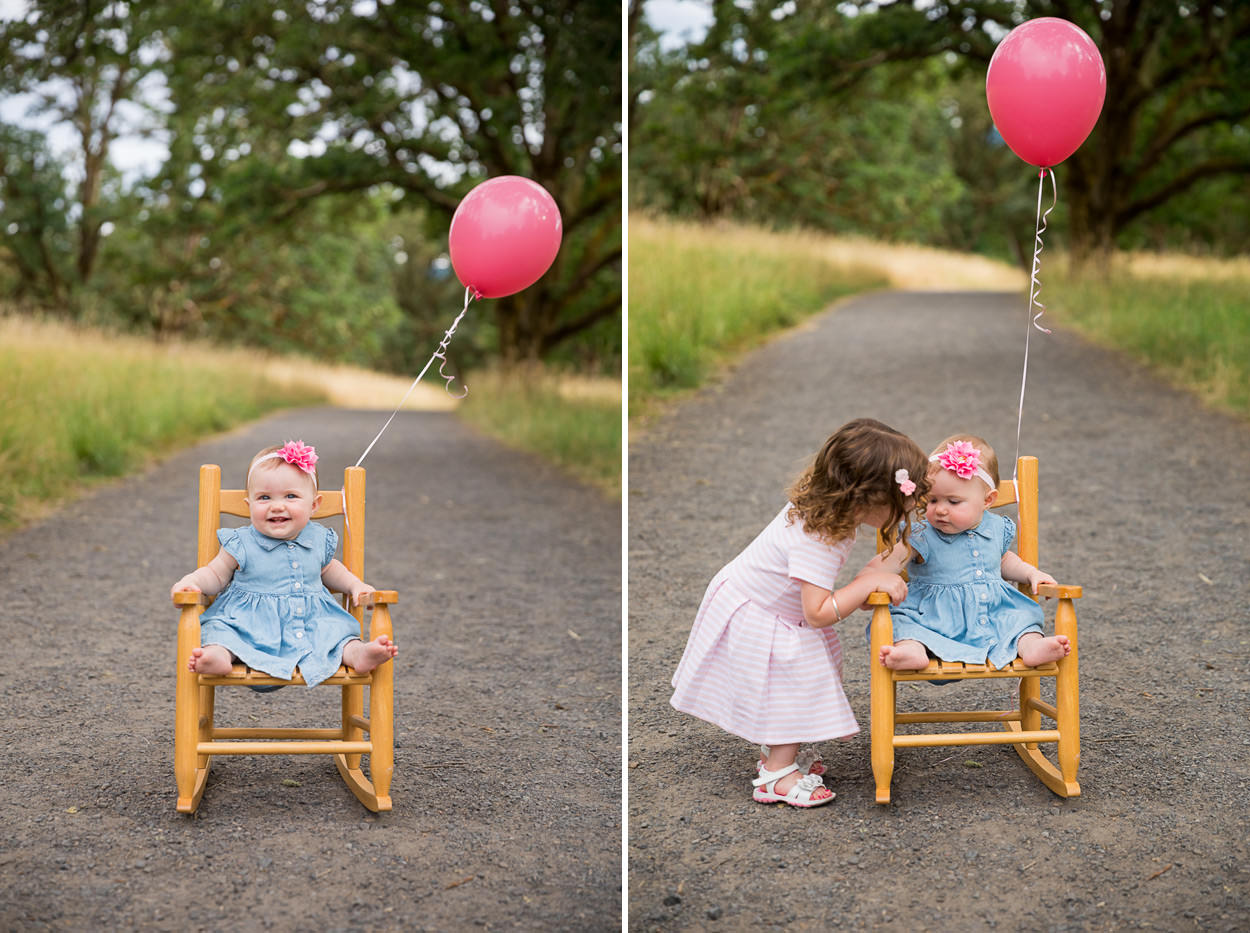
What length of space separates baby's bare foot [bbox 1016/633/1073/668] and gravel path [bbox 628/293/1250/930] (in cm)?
42

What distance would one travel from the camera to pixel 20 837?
3.11 m

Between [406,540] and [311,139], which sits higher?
[311,139]

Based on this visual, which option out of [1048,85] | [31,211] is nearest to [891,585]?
[1048,85]

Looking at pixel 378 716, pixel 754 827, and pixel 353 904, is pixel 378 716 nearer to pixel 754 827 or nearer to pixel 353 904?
pixel 353 904

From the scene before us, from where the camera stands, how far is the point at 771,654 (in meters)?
3.44

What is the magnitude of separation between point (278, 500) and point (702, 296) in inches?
343

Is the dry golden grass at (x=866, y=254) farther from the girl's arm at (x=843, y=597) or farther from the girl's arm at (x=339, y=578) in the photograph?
the girl's arm at (x=843, y=597)

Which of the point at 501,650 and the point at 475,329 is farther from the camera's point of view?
the point at 475,329

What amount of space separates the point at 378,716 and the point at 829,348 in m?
9.22

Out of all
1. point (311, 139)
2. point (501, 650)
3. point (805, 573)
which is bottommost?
point (501, 650)

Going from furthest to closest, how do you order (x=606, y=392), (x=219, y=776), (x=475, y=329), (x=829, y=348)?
(x=475, y=329) < (x=606, y=392) < (x=829, y=348) < (x=219, y=776)

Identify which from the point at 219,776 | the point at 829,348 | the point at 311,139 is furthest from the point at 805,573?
the point at 311,139

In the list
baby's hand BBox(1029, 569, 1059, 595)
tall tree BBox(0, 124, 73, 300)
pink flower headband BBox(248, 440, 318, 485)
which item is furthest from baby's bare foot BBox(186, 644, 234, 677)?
tall tree BBox(0, 124, 73, 300)

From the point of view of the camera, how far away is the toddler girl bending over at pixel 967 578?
3.37 metres
